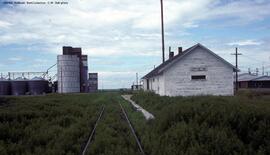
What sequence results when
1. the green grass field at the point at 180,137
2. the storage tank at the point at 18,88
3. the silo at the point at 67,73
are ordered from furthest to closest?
the silo at the point at 67,73 → the storage tank at the point at 18,88 → the green grass field at the point at 180,137

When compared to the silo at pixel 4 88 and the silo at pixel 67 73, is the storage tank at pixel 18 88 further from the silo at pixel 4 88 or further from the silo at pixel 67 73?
the silo at pixel 67 73

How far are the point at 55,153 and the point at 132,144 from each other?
90.0 inches

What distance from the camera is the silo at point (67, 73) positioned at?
6456 centimetres

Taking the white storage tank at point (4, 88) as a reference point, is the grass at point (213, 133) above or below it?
below

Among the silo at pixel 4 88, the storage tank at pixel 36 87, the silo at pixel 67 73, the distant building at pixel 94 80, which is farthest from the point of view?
the distant building at pixel 94 80

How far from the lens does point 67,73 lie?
64.9m

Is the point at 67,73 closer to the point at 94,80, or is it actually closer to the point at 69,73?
the point at 69,73

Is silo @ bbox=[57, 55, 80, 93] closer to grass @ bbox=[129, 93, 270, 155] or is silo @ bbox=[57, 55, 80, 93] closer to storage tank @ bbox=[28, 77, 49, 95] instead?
storage tank @ bbox=[28, 77, 49, 95]

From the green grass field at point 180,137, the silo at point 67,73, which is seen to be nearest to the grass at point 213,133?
the green grass field at point 180,137

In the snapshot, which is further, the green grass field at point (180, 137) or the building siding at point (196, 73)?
the building siding at point (196, 73)

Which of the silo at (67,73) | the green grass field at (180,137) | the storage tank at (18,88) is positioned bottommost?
the green grass field at (180,137)

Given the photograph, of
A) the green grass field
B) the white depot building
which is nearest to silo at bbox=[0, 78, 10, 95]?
the white depot building

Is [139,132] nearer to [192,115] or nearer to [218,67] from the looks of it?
[192,115]

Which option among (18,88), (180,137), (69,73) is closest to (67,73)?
(69,73)
